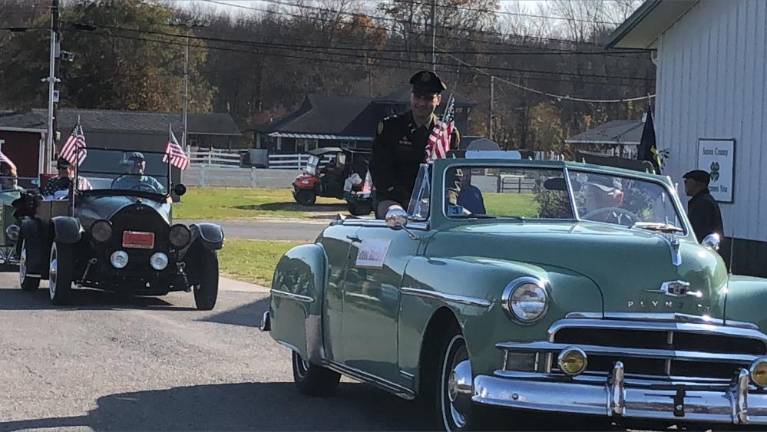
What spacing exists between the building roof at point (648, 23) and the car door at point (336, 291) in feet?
28.8

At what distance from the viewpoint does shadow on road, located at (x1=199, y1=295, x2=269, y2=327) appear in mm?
12236

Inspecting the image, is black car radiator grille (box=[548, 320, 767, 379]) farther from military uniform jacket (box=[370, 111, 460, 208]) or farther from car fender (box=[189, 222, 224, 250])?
car fender (box=[189, 222, 224, 250])

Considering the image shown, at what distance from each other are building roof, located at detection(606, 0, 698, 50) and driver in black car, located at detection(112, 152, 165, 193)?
6.75 metres

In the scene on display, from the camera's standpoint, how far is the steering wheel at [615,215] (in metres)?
6.91

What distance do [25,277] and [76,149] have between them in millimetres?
1796

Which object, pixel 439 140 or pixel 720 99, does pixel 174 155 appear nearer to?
pixel 720 99

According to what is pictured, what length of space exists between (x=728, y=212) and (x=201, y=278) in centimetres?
683

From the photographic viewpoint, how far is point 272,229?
30.0 metres

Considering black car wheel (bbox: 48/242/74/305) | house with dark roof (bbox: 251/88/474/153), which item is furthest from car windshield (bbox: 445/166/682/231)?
house with dark roof (bbox: 251/88/474/153)

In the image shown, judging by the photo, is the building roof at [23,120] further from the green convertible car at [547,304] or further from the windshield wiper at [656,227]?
the windshield wiper at [656,227]

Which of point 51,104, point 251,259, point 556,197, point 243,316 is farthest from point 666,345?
point 51,104

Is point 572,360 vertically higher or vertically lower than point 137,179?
lower

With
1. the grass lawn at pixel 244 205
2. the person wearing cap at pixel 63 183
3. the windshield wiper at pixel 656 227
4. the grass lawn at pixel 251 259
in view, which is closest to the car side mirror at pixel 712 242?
the windshield wiper at pixel 656 227

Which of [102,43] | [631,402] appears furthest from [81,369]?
[102,43]
